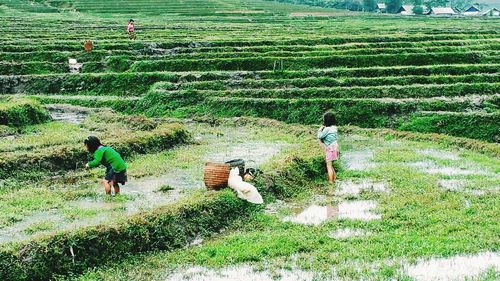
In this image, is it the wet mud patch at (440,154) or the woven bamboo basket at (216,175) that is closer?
the woven bamboo basket at (216,175)

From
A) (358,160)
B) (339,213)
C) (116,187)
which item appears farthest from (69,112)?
(339,213)

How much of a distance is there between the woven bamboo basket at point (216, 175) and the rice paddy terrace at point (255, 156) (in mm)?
485

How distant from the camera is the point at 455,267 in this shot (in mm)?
7637

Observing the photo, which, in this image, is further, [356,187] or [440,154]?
[440,154]

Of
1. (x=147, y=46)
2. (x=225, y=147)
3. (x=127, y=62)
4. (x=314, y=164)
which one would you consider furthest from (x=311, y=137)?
(x=147, y=46)

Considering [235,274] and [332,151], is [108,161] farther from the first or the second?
[332,151]

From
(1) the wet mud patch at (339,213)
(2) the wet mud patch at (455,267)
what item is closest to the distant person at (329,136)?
(1) the wet mud patch at (339,213)

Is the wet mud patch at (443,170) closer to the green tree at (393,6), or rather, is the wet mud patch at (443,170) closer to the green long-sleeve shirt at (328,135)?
the green long-sleeve shirt at (328,135)

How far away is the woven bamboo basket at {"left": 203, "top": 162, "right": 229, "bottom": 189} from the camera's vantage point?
1049 centimetres

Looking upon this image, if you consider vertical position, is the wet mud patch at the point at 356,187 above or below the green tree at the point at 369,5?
above

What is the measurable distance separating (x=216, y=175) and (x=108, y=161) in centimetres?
181

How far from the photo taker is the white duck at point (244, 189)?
408 inches

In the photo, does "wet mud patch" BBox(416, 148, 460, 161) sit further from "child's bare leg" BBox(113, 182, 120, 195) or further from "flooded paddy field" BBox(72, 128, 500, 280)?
"child's bare leg" BBox(113, 182, 120, 195)

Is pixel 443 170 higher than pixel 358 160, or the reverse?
pixel 443 170
